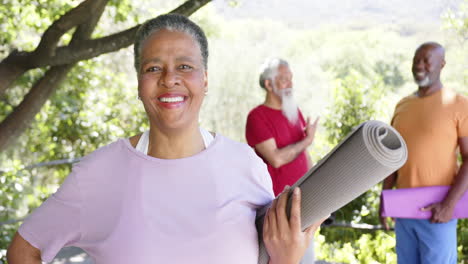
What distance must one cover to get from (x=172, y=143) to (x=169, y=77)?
0.47 ft

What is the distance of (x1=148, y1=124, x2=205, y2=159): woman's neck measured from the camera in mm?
1181

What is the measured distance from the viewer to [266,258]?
44.2 inches

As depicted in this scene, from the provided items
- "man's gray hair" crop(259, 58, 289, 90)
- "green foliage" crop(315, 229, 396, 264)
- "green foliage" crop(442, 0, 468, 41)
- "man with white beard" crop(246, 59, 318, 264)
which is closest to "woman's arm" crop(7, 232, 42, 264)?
"man with white beard" crop(246, 59, 318, 264)

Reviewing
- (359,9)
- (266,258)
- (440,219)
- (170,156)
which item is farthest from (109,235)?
(359,9)

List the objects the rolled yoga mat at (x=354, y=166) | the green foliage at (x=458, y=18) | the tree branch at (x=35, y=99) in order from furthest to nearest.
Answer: the green foliage at (x=458, y=18), the tree branch at (x=35, y=99), the rolled yoga mat at (x=354, y=166)

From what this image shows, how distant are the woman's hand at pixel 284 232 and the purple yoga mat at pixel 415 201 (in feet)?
5.76

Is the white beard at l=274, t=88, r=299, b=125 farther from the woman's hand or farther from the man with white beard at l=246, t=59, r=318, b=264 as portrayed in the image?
the woman's hand

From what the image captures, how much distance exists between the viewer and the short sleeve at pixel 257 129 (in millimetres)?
2770

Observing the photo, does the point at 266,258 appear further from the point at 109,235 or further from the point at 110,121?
the point at 110,121

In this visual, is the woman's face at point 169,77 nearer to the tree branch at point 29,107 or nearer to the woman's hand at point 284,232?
the woman's hand at point 284,232

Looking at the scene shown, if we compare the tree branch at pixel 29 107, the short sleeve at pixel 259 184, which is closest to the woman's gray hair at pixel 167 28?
the short sleeve at pixel 259 184

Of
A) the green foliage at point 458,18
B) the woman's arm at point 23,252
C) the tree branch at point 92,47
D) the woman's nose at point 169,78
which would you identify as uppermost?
the green foliage at point 458,18

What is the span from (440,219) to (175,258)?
1.85m

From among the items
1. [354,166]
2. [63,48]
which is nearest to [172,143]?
[354,166]
